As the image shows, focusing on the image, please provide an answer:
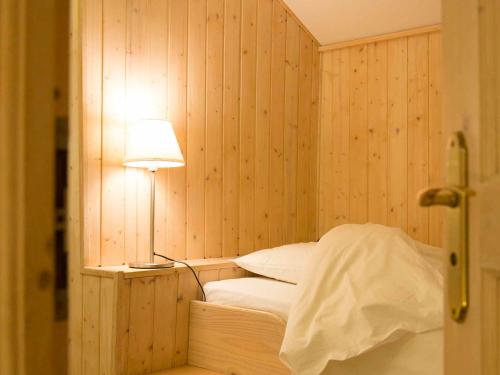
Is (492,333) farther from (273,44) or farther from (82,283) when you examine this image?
(273,44)

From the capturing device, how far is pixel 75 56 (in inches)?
96.3

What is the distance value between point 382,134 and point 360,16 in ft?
2.45

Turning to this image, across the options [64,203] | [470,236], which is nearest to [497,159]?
[470,236]

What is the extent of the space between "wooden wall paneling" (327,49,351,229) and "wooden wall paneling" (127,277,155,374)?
5.88ft

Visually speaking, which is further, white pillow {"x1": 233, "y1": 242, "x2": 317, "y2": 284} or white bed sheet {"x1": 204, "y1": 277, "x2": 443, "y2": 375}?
white pillow {"x1": 233, "y1": 242, "x2": 317, "y2": 284}

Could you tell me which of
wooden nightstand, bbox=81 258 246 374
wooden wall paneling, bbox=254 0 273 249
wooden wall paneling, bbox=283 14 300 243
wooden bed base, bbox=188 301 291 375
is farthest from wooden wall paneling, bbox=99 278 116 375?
wooden wall paneling, bbox=283 14 300 243

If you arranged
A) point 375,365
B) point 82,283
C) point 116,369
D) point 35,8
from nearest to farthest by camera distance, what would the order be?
point 35,8 < point 375,365 < point 116,369 < point 82,283

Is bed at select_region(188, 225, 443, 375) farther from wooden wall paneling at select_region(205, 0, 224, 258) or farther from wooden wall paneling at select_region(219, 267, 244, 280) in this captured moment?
wooden wall paneling at select_region(205, 0, 224, 258)

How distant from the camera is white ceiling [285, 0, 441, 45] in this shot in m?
3.38

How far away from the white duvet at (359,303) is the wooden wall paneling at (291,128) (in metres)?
1.55

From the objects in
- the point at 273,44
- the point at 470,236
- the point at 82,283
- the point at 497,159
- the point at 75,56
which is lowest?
the point at 82,283

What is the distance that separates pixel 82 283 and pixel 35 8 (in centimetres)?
205

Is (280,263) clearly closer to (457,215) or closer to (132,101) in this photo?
(132,101)

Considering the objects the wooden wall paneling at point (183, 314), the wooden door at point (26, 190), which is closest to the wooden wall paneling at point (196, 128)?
the wooden wall paneling at point (183, 314)
